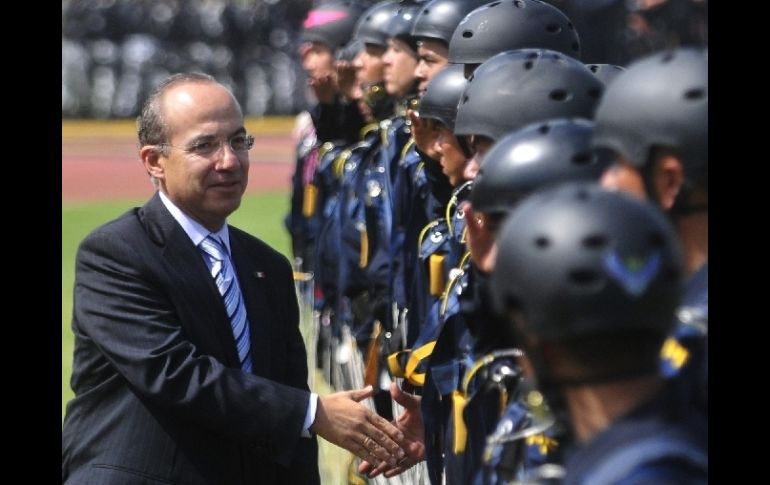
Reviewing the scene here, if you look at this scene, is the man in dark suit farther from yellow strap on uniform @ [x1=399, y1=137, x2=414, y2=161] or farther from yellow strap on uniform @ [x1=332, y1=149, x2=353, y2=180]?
yellow strap on uniform @ [x1=332, y1=149, x2=353, y2=180]

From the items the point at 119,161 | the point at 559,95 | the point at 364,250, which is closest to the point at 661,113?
Answer: the point at 559,95

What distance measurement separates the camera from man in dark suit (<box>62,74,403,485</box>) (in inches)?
193

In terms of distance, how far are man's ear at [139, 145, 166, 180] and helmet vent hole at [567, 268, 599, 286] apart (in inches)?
106

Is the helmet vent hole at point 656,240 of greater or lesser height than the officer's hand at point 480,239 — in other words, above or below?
above

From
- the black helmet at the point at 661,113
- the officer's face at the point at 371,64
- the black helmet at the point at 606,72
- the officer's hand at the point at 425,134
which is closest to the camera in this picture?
the black helmet at the point at 661,113

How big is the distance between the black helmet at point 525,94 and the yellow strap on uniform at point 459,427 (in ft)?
2.83

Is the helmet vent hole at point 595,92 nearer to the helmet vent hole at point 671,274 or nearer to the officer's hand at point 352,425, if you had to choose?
the officer's hand at point 352,425

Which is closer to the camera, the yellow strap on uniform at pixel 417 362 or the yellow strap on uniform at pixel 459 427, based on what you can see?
the yellow strap on uniform at pixel 459 427

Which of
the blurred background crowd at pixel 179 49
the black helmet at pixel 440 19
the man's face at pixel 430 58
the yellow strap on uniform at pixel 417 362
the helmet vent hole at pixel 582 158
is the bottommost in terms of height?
the yellow strap on uniform at pixel 417 362

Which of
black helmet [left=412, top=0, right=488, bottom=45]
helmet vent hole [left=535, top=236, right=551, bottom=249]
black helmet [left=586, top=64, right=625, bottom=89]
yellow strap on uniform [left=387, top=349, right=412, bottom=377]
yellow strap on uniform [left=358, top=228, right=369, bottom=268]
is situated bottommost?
yellow strap on uniform [left=387, top=349, right=412, bottom=377]

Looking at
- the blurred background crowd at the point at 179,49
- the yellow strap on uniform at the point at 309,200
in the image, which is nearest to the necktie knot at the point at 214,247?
the yellow strap on uniform at the point at 309,200

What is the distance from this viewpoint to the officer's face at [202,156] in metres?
5.16

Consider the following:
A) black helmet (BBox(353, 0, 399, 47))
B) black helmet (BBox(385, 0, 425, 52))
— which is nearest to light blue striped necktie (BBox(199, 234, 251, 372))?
black helmet (BBox(385, 0, 425, 52))
